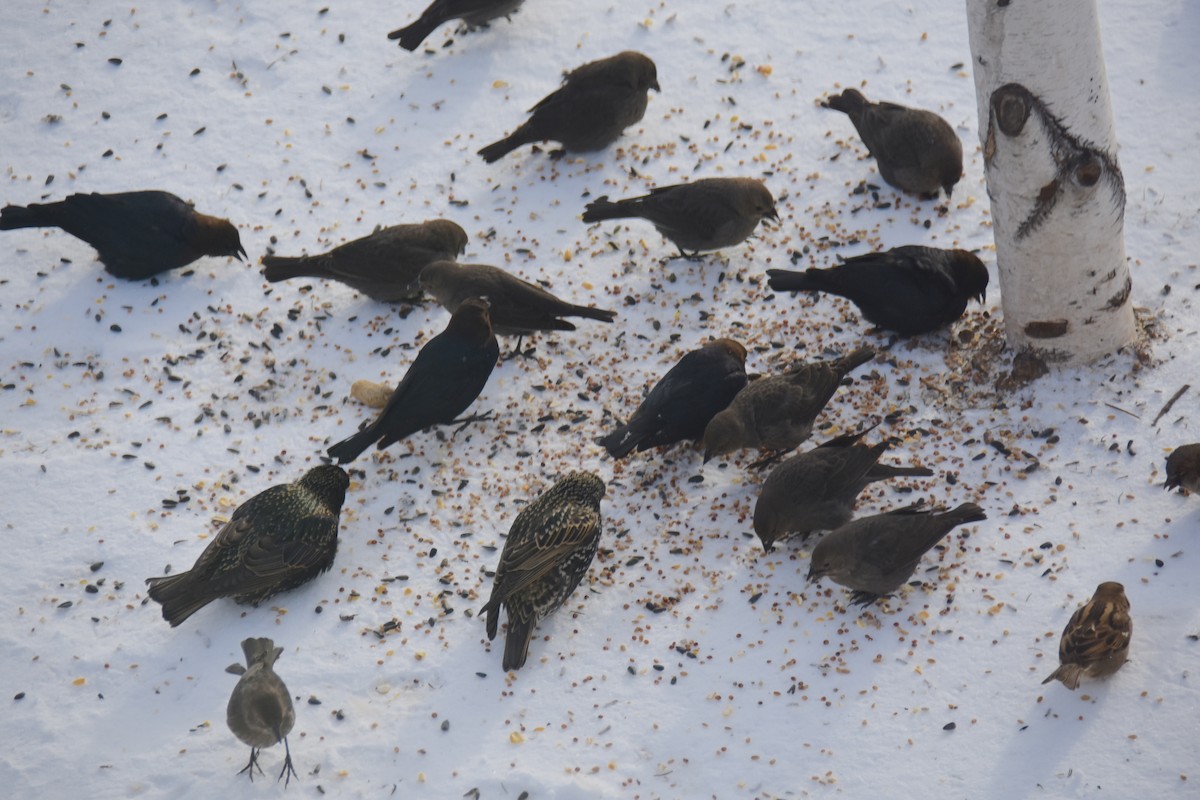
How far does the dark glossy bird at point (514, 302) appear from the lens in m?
6.89

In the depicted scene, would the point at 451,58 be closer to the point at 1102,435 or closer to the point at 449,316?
the point at 449,316

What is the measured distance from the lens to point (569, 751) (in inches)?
198

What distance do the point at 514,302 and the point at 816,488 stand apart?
219cm

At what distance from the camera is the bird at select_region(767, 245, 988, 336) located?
645cm

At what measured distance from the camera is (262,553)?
5.69 m

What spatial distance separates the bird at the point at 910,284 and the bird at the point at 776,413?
0.61 metres

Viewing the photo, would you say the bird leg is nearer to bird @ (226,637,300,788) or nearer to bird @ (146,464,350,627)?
bird @ (226,637,300,788)

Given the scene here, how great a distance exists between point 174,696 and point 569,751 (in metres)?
1.84

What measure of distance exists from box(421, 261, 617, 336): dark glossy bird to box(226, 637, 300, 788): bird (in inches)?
102

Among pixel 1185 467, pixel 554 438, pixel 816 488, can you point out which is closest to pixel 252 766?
pixel 554 438

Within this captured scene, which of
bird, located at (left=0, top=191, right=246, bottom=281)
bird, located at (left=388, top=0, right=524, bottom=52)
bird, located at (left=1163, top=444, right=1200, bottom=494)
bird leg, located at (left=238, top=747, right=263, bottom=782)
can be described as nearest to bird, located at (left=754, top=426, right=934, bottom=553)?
bird, located at (left=1163, top=444, right=1200, bottom=494)

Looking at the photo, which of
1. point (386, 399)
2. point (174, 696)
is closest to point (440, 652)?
point (174, 696)

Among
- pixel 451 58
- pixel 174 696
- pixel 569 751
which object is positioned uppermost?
pixel 451 58

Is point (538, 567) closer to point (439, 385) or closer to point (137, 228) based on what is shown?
point (439, 385)
